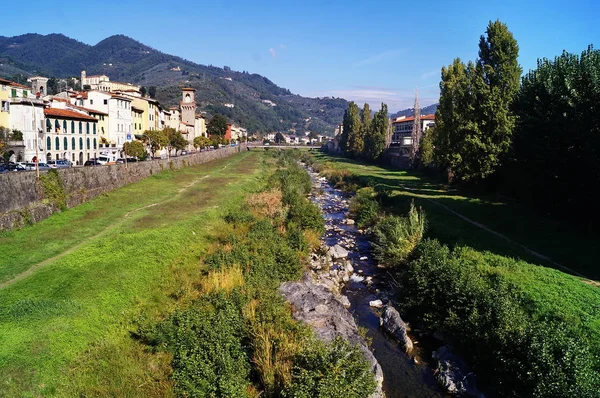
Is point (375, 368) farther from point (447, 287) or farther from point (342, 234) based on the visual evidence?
point (342, 234)

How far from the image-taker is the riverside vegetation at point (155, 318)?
450 inches

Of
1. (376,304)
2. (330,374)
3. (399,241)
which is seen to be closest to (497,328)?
(330,374)

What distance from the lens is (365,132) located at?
100 meters

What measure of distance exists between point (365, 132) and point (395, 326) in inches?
3417

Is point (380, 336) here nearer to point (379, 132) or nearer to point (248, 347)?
point (248, 347)

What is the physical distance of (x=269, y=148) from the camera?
151500 millimetres

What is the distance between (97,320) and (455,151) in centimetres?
3743

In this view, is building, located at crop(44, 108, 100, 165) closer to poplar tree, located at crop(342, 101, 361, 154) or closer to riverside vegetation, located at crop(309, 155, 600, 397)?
riverside vegetation, located at crop(309, 155, 600, 397)

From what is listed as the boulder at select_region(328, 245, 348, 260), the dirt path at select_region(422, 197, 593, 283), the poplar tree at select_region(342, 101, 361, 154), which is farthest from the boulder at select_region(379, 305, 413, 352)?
the poplar tree at select_region(342, 101, 361, 154)

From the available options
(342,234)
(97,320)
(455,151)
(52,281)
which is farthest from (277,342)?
(455,151)

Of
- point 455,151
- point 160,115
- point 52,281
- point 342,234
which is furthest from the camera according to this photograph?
point 160,115

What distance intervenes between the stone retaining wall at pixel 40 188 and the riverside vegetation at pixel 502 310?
70.2ft

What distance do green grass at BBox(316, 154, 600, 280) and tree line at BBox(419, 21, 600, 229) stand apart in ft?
5.66

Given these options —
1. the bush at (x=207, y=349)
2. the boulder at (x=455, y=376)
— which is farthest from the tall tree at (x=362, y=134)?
the bush at (x=207, y=349)
